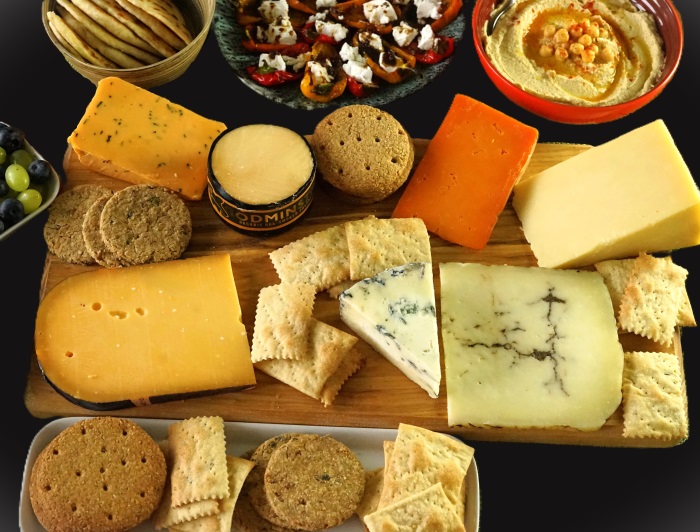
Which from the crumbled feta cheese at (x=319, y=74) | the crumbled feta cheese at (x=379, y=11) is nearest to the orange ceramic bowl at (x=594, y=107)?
the crumbled feta cheese at (x=379, y=11)

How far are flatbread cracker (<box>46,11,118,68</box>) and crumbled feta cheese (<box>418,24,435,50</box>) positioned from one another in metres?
1.51

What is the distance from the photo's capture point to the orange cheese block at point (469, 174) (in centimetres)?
362

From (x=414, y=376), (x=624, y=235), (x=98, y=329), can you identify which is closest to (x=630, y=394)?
(x=624, y=235)

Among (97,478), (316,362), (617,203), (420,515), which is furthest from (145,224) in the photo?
(617,203)

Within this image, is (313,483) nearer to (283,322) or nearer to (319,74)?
(283,322)

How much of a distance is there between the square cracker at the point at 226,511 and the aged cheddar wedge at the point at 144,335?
365mm

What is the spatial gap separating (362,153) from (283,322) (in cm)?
81

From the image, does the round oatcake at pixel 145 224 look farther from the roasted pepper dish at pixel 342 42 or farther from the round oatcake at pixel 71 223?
the roasted pepper dish at pixel 342 42

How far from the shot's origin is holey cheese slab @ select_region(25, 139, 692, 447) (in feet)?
10.7

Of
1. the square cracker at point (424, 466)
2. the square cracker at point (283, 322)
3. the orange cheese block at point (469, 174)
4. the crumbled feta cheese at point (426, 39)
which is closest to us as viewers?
the square cracker at point (424, 466)

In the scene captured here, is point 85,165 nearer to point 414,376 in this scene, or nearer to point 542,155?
point 414,376

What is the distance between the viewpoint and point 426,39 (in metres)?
4.07

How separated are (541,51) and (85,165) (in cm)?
223

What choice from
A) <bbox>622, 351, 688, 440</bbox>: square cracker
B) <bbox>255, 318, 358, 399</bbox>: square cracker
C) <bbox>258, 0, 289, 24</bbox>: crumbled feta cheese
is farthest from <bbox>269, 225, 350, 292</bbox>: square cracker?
<bbox>258, 0, 289, 24</bbox>: crumbled feta cheese
